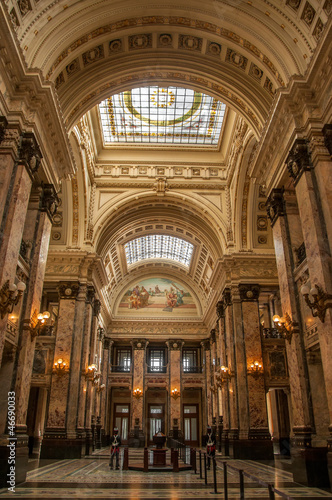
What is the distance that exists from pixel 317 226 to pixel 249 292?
29.8ft

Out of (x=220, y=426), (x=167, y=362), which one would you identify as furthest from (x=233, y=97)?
(x=167, y=362)

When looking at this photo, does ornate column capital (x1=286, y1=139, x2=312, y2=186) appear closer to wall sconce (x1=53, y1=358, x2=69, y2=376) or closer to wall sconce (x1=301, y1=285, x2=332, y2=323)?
wall sconce (x1=301, y1=285, x2=332, y2=323)

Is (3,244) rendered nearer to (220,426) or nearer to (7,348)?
(7,348)

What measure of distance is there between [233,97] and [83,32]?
4695mm

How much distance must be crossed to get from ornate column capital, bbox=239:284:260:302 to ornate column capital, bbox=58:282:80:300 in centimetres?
680

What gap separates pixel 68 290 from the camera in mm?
16734

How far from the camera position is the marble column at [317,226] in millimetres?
7359

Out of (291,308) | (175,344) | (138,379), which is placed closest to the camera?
(291,308)

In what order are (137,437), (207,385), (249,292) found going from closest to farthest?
(249,292), (137,437), (207,385)

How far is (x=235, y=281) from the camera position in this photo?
17.3 meters

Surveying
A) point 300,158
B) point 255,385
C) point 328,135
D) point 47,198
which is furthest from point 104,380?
point 328,135

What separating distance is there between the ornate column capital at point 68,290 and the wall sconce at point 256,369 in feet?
24.7

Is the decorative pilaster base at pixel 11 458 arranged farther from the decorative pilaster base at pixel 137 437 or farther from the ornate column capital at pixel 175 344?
the ornate column capital at pixel 175 344

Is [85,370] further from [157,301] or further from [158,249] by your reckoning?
[158,249]
